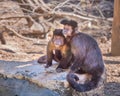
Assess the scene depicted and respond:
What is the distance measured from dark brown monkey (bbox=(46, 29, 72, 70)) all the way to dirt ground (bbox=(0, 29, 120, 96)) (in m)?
1.26

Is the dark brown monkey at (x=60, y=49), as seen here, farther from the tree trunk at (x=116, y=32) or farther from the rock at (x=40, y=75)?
the tree trunk at (x=116, y=32)

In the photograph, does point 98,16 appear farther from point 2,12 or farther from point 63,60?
point 63,60

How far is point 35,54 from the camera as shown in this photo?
4.80 meters

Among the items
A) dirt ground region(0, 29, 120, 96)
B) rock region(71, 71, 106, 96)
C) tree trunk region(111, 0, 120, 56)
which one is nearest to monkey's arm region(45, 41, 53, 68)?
rock region(71, 71, 106, 96)

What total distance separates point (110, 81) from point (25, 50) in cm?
168

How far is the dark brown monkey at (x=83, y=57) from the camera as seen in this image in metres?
2.22

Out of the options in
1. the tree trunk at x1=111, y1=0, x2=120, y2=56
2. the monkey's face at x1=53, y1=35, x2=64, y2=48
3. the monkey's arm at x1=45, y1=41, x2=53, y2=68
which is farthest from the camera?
the tree trunk at x1=111, y1=0, x2=120, y2=56

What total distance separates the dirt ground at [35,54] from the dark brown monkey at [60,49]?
126 cm

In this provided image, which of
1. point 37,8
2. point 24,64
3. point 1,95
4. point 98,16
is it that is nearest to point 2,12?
point 37,8

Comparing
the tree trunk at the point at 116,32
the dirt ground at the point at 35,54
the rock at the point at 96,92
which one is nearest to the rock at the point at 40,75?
the rock at the point at 96,92

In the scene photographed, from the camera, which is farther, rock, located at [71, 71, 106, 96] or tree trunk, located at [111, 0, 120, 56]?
tree trunk, located at [111, 0, 120, 56]

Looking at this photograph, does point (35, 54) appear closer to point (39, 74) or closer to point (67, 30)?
point (39, 74)

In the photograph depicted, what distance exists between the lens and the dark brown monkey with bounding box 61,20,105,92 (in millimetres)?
2221

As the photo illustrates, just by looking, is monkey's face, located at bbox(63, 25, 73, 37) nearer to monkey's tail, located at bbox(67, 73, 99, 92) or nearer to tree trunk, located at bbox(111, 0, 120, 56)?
monkey's tail, located at bbox(67, 73, 99, 92)
